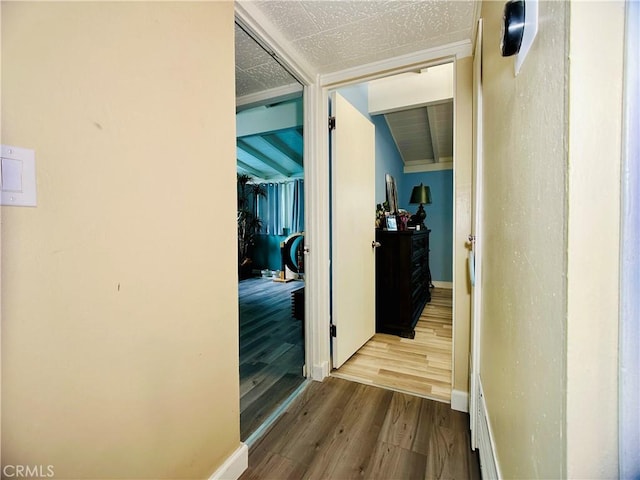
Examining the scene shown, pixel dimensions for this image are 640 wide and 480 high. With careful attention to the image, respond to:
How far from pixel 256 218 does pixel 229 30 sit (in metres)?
5.51

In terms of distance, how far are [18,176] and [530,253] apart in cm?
107

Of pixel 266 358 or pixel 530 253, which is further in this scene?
pixel 266 358

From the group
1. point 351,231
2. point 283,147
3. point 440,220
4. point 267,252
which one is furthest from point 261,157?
point 351,231

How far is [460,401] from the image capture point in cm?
160

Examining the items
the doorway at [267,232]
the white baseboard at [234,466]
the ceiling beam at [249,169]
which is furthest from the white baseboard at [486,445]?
the ceiling beam at [249,169]

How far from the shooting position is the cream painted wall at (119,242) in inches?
23.5

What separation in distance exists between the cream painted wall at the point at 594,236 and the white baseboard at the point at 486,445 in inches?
24.8

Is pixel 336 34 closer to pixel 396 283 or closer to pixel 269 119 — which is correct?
pixel 269 119

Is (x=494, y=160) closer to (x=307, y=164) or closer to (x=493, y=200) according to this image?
(x=493, y=200)

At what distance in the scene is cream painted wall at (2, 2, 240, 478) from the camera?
60cm

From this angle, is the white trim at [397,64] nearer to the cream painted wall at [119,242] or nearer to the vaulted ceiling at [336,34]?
the vaulted ceiling at [336,34]

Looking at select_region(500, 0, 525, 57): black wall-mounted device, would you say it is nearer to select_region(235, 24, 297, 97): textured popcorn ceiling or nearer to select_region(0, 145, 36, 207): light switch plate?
select_region(0, 145, 36, 207): light switch plate

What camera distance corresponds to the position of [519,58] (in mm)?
606

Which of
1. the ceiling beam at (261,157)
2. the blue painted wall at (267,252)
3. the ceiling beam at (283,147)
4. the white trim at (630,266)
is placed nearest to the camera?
the white trim at (630,266)
